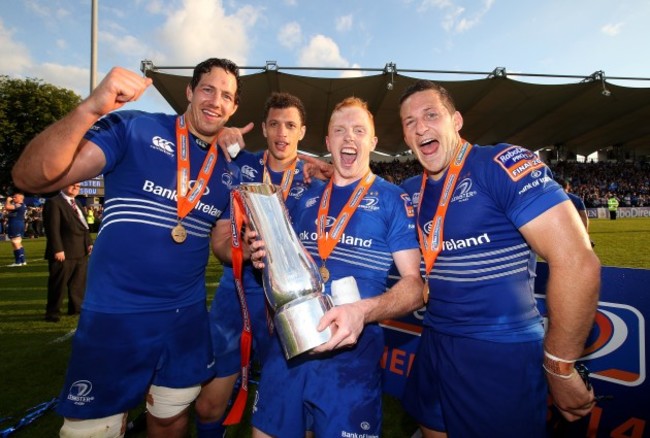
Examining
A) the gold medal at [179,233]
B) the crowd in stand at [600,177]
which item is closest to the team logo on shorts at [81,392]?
the gold medal at [179,233]

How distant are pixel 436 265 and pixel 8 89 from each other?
4946 centimetres

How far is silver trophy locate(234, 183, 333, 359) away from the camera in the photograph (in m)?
1.49

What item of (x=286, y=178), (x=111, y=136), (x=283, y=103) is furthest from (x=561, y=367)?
(x=283, y=103)

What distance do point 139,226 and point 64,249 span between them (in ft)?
21.7

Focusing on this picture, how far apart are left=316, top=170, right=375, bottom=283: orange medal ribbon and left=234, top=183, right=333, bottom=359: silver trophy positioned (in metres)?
0.36

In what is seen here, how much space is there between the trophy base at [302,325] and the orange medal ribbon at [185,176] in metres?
1.12

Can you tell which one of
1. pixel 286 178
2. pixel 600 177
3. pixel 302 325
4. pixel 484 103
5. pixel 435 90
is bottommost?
pixel 302 325

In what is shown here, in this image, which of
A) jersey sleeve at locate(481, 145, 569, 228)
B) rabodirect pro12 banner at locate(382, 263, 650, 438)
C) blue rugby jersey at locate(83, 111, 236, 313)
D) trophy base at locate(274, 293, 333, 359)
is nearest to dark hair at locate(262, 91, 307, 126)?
blue rugby jersey at locate(83, 111, 236, 313)

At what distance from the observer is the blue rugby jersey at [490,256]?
1.97 m

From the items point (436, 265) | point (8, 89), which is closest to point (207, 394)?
point (436, 265)

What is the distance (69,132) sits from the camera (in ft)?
5.82

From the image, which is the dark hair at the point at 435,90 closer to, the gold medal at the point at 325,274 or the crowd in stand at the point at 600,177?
the gold medal at the point at 325,274

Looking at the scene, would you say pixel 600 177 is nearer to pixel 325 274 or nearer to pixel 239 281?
pixel 325 274

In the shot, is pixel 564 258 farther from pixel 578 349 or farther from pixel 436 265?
pixel 436 265
